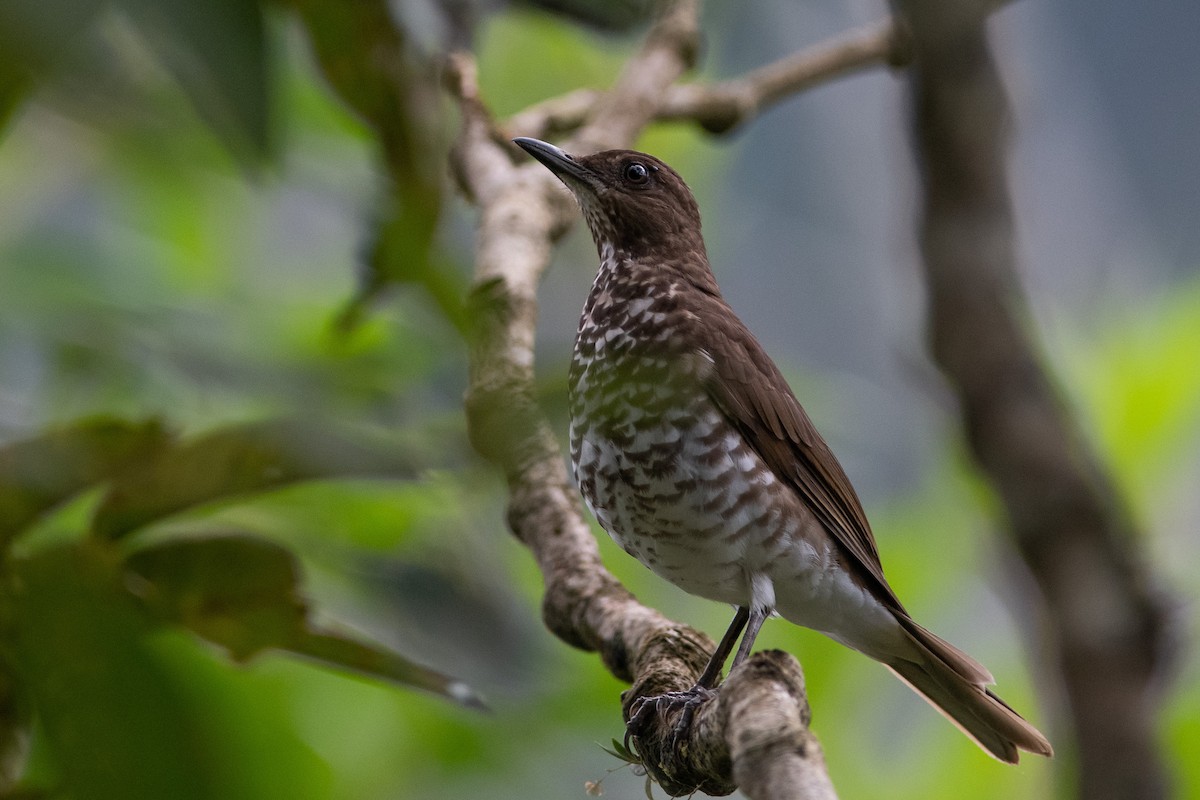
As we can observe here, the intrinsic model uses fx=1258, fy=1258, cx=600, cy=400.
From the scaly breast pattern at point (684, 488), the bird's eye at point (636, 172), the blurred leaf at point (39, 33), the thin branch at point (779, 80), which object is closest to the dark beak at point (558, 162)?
the bird's eye at point (636, 172)

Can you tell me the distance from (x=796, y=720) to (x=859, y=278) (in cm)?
Answer: 331

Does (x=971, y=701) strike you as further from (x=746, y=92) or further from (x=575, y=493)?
(x=746, y=92)

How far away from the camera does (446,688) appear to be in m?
1.39

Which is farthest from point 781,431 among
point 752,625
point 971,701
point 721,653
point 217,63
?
point 217,63

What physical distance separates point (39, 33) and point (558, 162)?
8.25 ft

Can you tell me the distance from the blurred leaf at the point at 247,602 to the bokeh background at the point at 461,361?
0.13ft

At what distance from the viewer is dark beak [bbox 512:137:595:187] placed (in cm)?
325

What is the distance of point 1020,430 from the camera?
4.35 meters

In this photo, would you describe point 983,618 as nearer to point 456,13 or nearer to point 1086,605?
point 1086,605

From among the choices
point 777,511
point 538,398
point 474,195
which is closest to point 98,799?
point 538,398

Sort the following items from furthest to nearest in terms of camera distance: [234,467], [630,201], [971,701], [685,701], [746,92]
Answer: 1. [746,92]
2. [630,201]
3. [971,701]
4. [685,701]
5. [234,467]

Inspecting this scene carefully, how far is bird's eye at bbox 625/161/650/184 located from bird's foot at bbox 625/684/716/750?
1.61 m

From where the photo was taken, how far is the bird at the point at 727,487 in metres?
2.79

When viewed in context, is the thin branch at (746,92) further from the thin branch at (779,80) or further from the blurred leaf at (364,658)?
the blurred leaf at (364,658)
